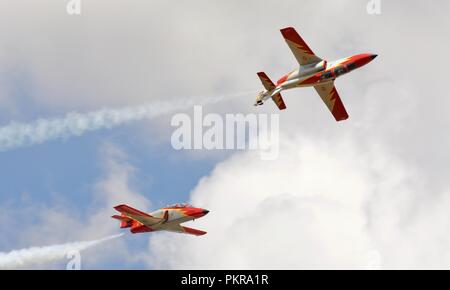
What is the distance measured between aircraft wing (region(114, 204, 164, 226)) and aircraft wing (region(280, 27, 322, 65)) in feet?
80.7

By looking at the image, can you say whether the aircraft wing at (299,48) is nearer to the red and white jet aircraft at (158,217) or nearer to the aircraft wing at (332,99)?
the aircraft wing at (332,99)

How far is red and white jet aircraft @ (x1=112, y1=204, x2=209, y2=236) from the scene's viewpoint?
98.5 meters

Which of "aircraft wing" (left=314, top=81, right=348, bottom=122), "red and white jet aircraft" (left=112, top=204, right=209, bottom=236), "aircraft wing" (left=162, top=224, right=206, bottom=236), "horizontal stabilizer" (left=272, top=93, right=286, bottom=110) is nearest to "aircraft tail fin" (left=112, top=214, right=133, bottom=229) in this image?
"red and white jet aircraft" (left=112, top=204, right=209, bottom=236)

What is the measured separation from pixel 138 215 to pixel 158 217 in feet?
9.67

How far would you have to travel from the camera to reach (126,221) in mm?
102188

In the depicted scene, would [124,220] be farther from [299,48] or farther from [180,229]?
[299,48]

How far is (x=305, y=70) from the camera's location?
102438 mm

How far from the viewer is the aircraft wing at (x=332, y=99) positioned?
11100 cm

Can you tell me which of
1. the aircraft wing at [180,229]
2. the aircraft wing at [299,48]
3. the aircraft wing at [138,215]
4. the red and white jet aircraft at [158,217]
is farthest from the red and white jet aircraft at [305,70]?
the aircraft wing at [138,215]
